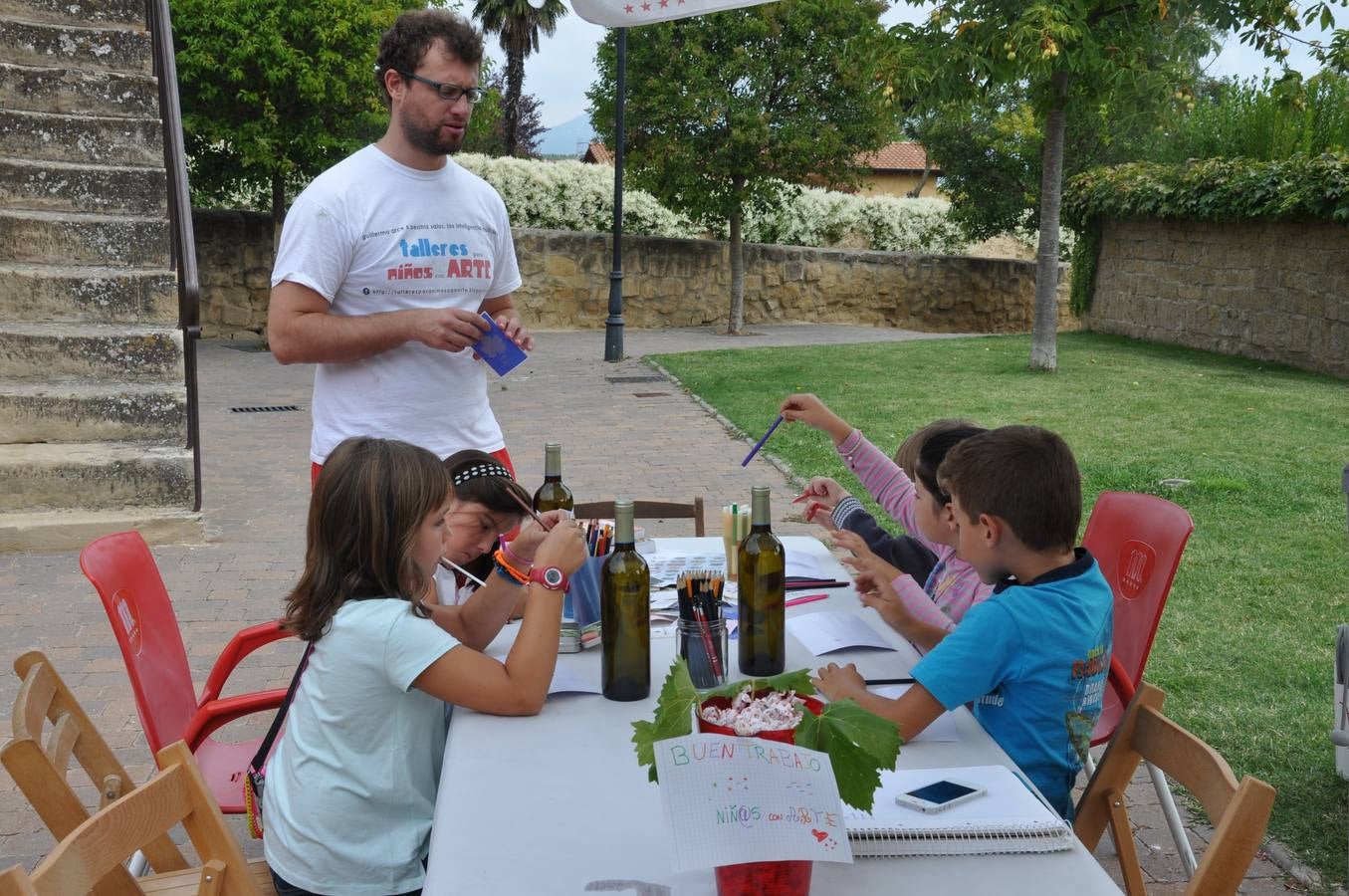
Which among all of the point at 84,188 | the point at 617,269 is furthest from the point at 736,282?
the point at 84,188

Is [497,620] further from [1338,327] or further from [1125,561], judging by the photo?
[1338,327]

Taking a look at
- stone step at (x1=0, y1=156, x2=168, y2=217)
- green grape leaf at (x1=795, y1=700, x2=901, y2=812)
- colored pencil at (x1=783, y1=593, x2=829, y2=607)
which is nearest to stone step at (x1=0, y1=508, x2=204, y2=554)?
stone step at (x1=0, y1=156, x2=168, y2=217)

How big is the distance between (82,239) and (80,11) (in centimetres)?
226

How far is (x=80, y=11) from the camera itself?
28.9 ft

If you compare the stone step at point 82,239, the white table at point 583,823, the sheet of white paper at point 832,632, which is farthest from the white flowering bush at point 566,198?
the white table at point 583,823

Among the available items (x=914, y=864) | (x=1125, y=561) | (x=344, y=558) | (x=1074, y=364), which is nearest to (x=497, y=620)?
(x=344, y=558)

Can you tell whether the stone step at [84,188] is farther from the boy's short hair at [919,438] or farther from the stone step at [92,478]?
the boy's short hair at [919,438]

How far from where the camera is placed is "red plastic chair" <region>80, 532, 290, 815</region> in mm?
2668

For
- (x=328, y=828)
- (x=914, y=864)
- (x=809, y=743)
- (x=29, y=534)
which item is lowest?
(x=29, y=534)

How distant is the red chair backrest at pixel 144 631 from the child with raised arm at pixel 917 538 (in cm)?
155

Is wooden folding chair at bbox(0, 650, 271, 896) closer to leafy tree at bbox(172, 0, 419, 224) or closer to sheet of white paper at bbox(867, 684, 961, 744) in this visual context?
sheet of white paper at bbox(867, 684, 961, 744)

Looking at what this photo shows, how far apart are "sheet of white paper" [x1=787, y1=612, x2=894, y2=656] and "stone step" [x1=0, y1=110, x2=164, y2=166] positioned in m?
6.93

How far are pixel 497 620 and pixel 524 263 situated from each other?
1656 centimetres

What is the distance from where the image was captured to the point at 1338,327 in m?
12.7
